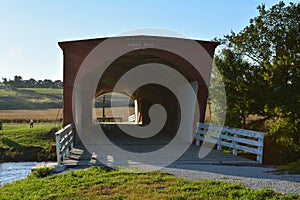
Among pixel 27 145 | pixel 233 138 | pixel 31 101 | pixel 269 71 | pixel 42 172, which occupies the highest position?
pixel 269 71

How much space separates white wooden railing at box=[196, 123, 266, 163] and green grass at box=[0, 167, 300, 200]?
2879 millimetres

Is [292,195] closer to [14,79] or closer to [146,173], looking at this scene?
[146,173]

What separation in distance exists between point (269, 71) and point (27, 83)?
262 feet

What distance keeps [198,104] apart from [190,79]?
3.95 feet

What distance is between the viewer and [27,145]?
1528cm

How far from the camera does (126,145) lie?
37.1 ft

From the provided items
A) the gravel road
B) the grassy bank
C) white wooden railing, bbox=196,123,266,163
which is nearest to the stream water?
the grassy bank

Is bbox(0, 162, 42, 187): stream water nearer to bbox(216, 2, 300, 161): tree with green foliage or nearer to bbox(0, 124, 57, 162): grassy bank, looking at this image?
bbox(0, 124, 57, 162): grassy bank

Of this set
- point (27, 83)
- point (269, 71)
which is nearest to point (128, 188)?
point (269, 71)

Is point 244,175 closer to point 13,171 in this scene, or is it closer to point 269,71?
point 269,71

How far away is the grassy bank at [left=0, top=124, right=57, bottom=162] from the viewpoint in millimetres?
13766

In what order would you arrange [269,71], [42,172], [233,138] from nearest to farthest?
[42,172] < [233,138] < [269,71]

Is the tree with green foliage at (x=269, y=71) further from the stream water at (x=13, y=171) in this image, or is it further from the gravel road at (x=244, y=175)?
the stream water at (x=13, y=171)

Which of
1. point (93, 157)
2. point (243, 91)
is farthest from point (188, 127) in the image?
point (93, 157)
